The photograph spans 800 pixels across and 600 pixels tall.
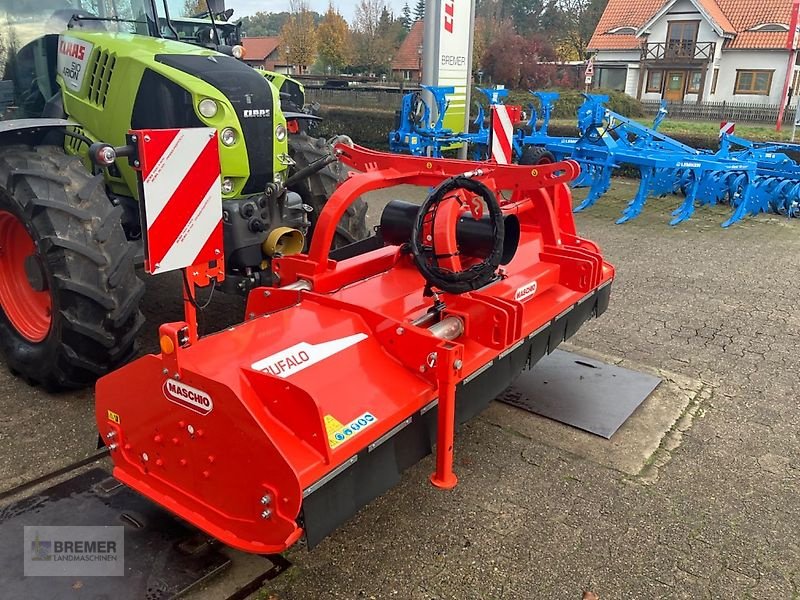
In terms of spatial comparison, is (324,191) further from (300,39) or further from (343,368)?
(300,39)

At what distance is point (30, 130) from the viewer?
366cm

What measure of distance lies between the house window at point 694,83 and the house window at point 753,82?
63.9 inches

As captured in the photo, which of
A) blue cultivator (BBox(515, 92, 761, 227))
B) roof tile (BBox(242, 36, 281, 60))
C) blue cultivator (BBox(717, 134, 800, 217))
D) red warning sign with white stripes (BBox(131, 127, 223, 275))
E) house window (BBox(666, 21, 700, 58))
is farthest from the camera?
roof tile (BBox(242, 36, 281, 60))

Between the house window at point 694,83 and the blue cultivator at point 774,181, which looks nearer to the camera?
the blue cultivator at point 774,181

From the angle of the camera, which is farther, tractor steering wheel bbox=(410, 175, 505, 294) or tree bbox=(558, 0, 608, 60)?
tree bbox=(558, 0, 608, 60)

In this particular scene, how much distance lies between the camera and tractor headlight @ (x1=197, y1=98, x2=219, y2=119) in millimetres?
3512

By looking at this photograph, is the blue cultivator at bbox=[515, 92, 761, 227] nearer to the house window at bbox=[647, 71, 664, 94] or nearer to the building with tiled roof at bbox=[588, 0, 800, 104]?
the building with tiled roof at bbox=[588, 0, 800, 104]

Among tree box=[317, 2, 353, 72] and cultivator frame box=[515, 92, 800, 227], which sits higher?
tree box=[317, 2, 353, 72]

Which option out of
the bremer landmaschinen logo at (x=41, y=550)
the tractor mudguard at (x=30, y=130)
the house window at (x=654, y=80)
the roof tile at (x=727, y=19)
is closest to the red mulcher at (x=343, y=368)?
the bremer landmaschinen logo at (x=41, y=550)

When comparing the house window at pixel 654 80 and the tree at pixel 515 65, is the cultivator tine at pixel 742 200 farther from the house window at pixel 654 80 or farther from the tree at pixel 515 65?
the house window at pixel 654 80

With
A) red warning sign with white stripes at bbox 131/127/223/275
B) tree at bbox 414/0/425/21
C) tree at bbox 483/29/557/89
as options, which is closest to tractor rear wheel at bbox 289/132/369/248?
red warning sign with white stripes at bbox 131/127/223/275

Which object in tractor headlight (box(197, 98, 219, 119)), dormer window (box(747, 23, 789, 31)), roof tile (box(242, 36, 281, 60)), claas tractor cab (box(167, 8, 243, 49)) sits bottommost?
tractor headlight (box(197, 98, 219, 119))

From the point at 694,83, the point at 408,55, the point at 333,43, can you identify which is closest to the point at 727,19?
the point at 694,83

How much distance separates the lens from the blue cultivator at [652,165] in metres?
8.53
